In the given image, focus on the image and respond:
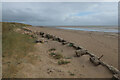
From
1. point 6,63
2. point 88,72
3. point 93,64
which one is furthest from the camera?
point 93,64

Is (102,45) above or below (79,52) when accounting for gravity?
above

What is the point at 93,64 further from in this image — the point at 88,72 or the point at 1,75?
the point at 1,75

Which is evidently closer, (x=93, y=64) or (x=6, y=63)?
(x=6, y=63)

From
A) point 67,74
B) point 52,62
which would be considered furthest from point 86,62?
point 52,62

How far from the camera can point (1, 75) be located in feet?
9.66

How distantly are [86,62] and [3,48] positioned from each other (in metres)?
4.70

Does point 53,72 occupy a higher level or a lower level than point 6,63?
lower

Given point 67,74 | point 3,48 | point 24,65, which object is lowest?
point 67,74

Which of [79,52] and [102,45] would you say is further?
[102,45]

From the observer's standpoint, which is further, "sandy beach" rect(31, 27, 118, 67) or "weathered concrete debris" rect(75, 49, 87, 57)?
"sandy beach" rect(31, 27, 118, 67)

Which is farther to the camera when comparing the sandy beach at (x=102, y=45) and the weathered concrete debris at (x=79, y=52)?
the sandy beach at (x=102, y=45)

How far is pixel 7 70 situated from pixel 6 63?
0.64 meters

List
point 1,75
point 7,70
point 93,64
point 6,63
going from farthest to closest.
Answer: point 93,64
point 6,63
point 7,70
point 1,75

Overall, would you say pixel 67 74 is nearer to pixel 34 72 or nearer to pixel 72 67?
pixel 72 67
